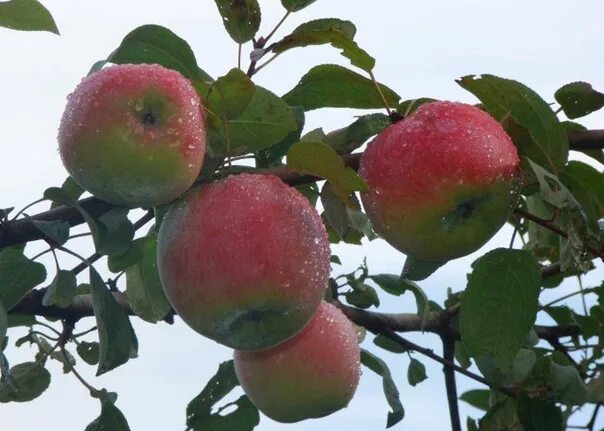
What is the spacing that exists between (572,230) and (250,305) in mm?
433

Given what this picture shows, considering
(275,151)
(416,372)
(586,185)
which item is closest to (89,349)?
(416,372)

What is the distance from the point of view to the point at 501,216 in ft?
4.66

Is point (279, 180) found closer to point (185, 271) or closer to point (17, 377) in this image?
point (185, 271)

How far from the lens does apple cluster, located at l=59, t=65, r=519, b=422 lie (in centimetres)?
129

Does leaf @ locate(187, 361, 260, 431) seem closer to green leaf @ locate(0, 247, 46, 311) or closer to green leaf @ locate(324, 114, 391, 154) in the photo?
green leaf @ locate(0, 247, 46, 311)

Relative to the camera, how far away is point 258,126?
140 centimetres

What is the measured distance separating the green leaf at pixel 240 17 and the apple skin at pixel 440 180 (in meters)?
0.23

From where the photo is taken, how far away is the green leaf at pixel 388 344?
2400mm

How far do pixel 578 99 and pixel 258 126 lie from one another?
0.52 m

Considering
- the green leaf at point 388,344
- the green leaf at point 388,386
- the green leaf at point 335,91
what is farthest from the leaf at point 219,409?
the green leaf at point 335,91

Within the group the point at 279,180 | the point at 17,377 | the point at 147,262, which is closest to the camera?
the point at 279,180

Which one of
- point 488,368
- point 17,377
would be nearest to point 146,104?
point 17,377

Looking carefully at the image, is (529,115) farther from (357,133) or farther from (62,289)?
(62,289)

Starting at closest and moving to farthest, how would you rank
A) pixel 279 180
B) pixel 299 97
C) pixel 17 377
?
pixel 279 180
pixel 299 97
pixel 17 377
